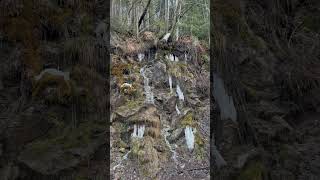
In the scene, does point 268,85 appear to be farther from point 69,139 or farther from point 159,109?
point 69,139

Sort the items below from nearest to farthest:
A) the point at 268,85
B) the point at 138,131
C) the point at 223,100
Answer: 1. the point at 138,131
2. the point at 223,100
3. the point at 268,85

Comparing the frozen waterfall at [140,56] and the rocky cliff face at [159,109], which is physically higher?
the frozen waterfall at [140,56]

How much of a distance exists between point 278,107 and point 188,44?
2.10 feet

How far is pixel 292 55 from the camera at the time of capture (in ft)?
7.82

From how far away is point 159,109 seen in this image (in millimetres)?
2113

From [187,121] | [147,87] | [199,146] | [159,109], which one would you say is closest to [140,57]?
[147,87]

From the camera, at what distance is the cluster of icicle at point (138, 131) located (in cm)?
207

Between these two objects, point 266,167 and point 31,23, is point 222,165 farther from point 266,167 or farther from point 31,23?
point 31,23

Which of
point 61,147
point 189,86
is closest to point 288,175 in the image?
point 189,86

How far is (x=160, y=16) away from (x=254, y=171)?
97 cm

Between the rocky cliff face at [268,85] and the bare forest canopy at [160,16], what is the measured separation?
12cm

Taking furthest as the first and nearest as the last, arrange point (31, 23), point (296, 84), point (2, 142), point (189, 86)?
1. point (296, 84)
2. point (189, 86)
3. point (31, 23)
4. point (2, 142)

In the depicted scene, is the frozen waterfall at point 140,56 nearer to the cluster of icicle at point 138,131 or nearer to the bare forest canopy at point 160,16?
the bare forest canopy at point 160,16

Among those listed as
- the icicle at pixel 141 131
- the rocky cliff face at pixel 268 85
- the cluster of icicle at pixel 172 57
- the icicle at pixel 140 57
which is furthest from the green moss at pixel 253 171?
the icicle at pixel 140 57
